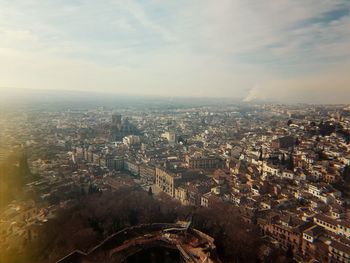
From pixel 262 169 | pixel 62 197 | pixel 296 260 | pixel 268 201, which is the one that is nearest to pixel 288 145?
pixel 262 169

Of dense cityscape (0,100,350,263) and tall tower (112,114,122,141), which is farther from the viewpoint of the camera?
tall tower (112,114,122,141)

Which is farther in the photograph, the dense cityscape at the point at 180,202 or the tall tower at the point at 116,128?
the tall tower at the point at 116,128

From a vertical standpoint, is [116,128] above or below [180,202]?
below

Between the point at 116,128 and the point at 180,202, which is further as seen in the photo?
the point at 116,128

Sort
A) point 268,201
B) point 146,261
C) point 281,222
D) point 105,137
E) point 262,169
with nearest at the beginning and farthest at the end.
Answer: point 146,261 → point 281,222 → point 268,201 → point 262,169 → point 105,137

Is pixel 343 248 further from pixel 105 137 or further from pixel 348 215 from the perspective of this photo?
pixel 105 137

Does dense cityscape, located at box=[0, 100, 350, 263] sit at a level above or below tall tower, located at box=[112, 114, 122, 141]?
above

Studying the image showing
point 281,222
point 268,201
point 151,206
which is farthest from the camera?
point 268,201

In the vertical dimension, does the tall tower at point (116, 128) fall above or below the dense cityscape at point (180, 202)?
below
